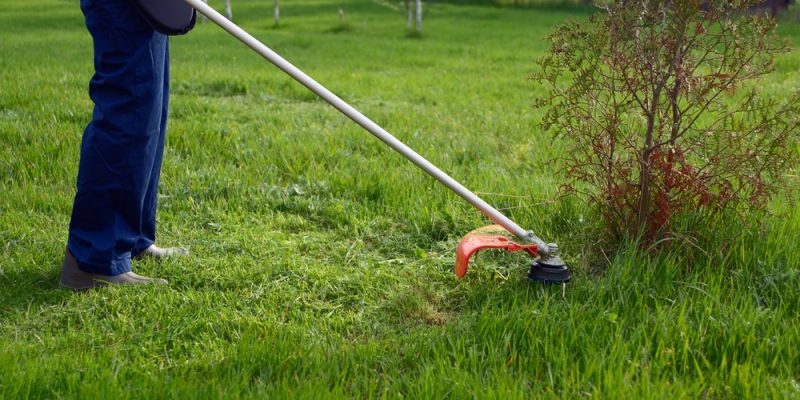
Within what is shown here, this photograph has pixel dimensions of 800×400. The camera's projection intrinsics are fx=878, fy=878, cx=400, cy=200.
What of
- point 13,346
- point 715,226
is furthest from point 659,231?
point 13,346

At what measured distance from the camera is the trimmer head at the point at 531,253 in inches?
130

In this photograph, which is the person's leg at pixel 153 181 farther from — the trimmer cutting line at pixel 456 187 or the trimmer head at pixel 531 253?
the trimmer head at pixel 531 253

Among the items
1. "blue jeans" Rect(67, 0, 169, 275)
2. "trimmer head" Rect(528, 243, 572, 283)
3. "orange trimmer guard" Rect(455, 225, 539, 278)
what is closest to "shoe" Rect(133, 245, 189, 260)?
"blue jeans" Rect(67, 0, 169, 275)

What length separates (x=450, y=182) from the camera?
332 cm

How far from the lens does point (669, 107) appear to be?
3.45 meters

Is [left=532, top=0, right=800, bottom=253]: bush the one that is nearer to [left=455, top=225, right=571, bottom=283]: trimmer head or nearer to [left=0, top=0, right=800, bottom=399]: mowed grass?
[left=0, top=0, right=800, bottom=399]: mowed grass

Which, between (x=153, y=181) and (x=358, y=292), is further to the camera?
(x=153, y=181)

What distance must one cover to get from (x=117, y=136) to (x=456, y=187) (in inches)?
51.7

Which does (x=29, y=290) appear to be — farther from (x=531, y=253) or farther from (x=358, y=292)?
(x=531, y=253)

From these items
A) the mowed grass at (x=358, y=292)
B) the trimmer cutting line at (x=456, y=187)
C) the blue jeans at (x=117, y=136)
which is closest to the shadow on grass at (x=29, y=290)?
the mowed grass at (x=358, y=292)

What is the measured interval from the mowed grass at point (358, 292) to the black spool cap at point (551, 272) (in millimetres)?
44

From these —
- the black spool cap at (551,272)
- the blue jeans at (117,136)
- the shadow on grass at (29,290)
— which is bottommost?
the shadow on grass at (29,290)

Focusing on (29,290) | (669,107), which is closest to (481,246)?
(669,107)

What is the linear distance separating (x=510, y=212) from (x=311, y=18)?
20472 mm
